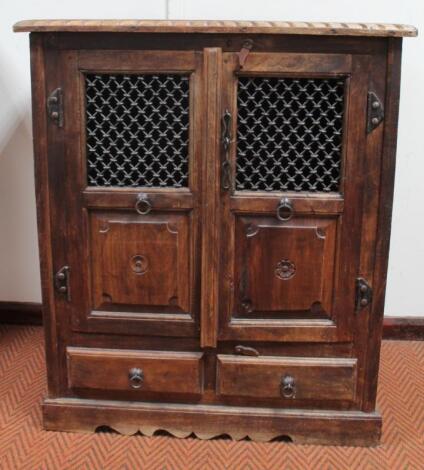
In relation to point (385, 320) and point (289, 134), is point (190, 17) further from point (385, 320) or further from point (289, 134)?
point (385, 320)

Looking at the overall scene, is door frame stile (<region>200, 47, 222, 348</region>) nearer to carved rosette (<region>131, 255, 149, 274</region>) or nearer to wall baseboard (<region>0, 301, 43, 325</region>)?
carved rosette (<region>131, 255, 149, 274</region>)

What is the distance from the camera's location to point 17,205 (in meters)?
2.15

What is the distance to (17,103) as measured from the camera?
6.73 feet

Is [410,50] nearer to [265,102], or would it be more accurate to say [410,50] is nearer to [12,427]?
[265,102]

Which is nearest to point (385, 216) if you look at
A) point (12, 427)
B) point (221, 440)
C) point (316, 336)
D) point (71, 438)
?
point (316, 336)

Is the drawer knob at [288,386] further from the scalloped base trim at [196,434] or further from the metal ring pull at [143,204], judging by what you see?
the metal ring pull at [143,204]

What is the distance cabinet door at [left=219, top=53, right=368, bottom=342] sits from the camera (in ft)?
4.61

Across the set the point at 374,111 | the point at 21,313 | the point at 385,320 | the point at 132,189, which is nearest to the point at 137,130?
the point at 132,189

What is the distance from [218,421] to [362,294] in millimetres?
493

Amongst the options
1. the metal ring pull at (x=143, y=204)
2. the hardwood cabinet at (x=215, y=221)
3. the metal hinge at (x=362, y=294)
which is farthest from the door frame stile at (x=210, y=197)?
the metal hinge at (x=362, y=294)

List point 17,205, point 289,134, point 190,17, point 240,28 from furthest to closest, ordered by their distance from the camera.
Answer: point 17,205 < point 190,17 < point 289,134 < point 240,28

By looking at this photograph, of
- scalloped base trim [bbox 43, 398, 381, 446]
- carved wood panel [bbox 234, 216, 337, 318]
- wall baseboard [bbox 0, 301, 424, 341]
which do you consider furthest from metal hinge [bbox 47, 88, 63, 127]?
wall baseboard [bbox 0, 301, 424, 341]

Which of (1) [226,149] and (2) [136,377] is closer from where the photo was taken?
(1) [226,149]

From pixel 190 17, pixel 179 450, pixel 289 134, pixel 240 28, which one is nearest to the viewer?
pixel 240 28
